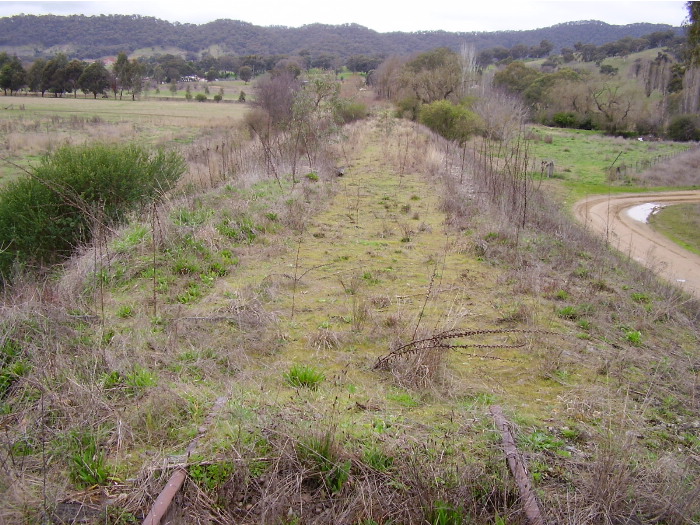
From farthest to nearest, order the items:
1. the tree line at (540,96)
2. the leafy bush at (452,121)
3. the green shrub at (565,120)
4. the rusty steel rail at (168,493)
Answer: the green shrub at (565,120), the tree line at (540,96), the leafy bush at (452,121), the rusty steel rail at (168,493)

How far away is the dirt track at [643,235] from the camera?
1204cm

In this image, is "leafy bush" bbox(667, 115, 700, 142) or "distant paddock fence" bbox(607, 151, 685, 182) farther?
"leafy bush" bbox(667, 115, 700, 142)

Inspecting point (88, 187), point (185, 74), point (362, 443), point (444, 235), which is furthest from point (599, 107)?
point (185, 74)

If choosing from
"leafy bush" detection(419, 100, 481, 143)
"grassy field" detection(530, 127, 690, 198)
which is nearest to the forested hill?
"grassy field" detection(530, 127, 690, 198)

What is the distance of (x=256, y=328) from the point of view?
16.0ft

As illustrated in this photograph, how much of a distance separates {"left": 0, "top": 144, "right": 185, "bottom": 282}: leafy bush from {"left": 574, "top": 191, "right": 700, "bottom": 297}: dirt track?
8901 mm

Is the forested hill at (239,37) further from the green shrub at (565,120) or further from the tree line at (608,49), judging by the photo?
the green shrub at (565,120)

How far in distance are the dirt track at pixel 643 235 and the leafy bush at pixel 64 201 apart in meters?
8.90

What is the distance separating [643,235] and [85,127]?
35.4 meters

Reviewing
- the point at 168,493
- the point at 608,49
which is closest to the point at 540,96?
the point at 168,493

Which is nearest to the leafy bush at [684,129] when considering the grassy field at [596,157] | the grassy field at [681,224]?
the grassy field at [596,157]

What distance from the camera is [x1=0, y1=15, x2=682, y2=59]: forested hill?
387 feet

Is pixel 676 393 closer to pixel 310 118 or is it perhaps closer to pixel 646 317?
pixel 646 317

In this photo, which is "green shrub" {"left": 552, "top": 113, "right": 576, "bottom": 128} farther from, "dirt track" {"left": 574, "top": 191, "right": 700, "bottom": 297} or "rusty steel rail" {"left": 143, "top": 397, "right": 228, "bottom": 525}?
"rusty steel rail" {"left": 143, "top": 397, "right": 228, "bottom": 525}
